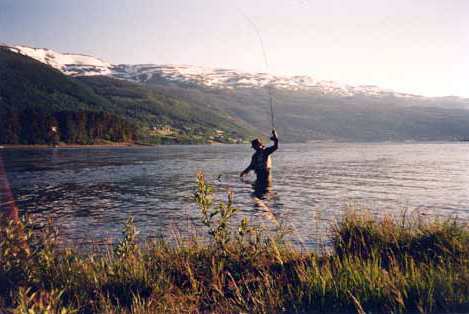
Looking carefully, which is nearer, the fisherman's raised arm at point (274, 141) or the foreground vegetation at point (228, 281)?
the foreground vegetation at point (228, 281)

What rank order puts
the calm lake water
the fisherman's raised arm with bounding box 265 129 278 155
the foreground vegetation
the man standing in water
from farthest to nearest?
the man standing in water → the fisherman's raised arm with bounding box 265 129 278 155 → the calm lake water → the foreground vegetation

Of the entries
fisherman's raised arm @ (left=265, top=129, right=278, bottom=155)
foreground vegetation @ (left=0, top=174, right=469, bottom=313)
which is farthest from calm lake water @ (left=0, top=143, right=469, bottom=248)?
fisherman's raised arm @ (left=265, top=129, right=278, bottom=155)

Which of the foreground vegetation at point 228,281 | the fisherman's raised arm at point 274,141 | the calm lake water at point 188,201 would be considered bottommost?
the calm lake water at point 188,201

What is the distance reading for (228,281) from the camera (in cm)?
679

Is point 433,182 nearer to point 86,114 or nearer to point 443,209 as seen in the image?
point 443,209

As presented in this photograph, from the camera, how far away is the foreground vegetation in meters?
5.53

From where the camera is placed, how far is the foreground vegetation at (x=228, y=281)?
18.1ft

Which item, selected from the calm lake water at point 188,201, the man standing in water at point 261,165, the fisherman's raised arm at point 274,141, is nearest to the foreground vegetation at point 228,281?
the calm lake water at point 188,201

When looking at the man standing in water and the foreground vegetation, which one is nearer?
the foreground vegetation

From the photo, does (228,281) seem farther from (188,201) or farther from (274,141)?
(188,201)

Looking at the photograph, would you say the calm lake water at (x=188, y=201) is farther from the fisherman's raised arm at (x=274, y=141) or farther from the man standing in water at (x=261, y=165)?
the fisherman's raised arm at (x=274, y=141)

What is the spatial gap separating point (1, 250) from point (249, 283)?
4557 millimetres

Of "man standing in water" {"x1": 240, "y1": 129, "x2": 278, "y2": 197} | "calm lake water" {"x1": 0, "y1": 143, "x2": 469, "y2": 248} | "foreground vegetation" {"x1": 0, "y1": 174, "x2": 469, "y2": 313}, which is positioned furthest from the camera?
"man standing in water" {"x1": 240, "y1": 129, "x2": 278, "y2": 197}

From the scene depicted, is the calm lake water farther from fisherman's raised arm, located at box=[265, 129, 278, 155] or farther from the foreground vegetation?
fisherman's raised arm, located at box=[265, 129, 278, 155]
